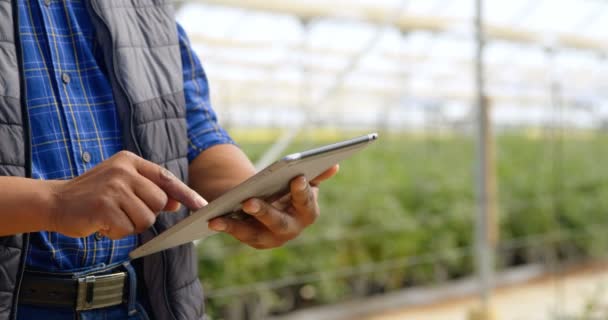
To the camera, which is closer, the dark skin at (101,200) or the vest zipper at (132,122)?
the dark skin at (101,200)

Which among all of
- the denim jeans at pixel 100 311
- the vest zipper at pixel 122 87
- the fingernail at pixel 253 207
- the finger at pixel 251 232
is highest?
the vest zipper at pixel 122 87

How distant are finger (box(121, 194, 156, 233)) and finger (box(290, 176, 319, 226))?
177mm

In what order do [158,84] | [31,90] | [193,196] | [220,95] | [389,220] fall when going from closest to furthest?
[193,196]
[31,90]
[158,84]
[389,220]
[220,95]

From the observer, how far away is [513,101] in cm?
1227

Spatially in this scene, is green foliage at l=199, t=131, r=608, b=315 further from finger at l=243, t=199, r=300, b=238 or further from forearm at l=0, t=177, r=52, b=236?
forearm at l=0, t=177, r=52, b=236

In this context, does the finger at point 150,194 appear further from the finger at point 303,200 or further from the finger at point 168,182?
the finger at point 303,200

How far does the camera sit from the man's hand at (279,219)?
0.91 meters

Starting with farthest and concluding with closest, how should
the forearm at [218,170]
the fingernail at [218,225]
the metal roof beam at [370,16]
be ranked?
the metal roof beam at [370,16] < the forearm at [218,170] < the fingernail at [218,225]

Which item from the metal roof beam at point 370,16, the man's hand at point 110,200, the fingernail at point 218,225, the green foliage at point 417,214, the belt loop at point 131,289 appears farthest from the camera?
the green foliage at point 417,214

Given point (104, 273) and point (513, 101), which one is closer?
point (104, 273)

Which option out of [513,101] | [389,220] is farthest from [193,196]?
[513,101]

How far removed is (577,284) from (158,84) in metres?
4.04

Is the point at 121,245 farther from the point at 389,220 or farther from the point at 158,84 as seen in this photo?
the point at 389,220

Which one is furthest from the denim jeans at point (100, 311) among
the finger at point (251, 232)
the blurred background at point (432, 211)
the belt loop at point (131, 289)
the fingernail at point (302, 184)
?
the blurred background at point (432, 211)
